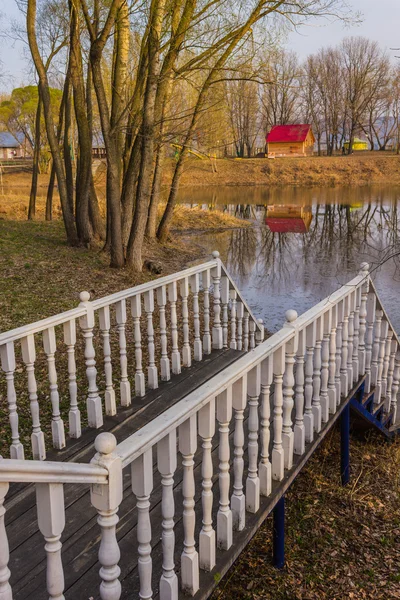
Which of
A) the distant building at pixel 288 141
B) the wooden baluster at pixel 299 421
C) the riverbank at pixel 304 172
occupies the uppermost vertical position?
the distant building at pixel 288 141

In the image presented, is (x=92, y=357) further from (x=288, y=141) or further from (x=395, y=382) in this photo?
(x=288, y=141)

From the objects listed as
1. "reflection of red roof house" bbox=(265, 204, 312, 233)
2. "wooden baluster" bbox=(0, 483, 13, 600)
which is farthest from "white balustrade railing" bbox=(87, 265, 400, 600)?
"reflection of red roof house" bbox=(265, 204, 312, 233)

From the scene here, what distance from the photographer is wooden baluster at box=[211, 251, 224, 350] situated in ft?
18.3

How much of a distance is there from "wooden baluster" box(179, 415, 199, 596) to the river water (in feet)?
9.96

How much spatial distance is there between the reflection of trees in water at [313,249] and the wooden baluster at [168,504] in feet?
30.6

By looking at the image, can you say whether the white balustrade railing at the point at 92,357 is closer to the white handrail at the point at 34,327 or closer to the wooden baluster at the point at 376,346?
the white handrail at the point at 34,327

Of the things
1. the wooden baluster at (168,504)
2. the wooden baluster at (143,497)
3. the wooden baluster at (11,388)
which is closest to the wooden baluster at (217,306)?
the wooden baluster at (11,388)

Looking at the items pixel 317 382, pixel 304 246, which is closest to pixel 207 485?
pixel 317 382

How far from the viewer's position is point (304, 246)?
1906 cm

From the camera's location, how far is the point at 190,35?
1126 centimetres

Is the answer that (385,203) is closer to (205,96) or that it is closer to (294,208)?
(294,208)

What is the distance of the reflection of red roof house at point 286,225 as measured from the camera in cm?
2276

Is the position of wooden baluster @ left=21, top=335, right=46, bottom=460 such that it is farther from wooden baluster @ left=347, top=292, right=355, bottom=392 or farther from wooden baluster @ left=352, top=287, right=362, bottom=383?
wooden baluster @ left=352, top=287, right=362, bottom=383

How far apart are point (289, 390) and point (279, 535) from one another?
0.94 metres
